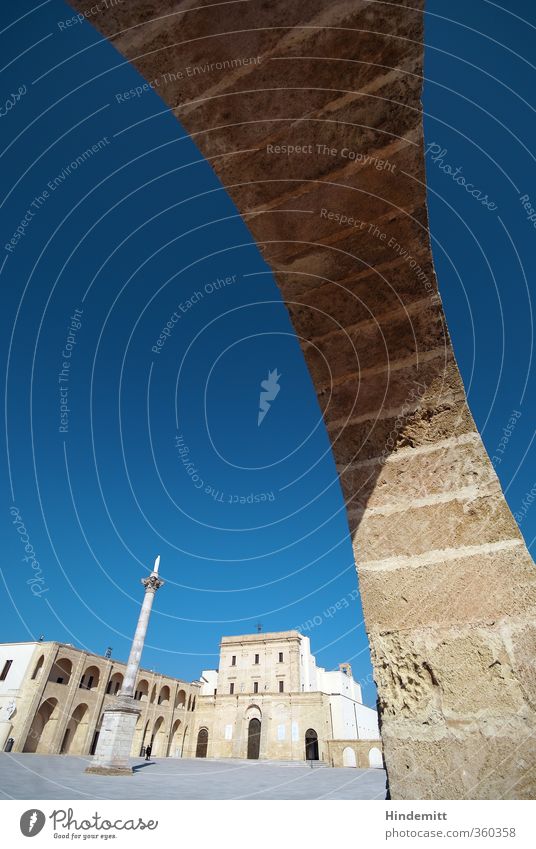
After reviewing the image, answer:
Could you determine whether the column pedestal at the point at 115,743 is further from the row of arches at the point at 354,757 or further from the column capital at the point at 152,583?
the row of arches at the point at 354,757

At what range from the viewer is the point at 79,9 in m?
2.15

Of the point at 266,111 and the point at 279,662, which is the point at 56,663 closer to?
the point at 279,662

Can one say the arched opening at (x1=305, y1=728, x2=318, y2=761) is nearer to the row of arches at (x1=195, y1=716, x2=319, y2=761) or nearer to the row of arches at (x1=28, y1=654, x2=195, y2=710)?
the row of arches at (x1=195, y1=716, x2=319, y2=761)

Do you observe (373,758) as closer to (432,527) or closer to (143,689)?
(143,689)

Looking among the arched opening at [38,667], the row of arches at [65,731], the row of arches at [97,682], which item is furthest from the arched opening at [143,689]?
the arched opening at [38,667]

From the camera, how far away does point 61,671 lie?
3027 centimetres

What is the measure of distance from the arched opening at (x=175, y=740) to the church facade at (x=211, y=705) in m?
0.09

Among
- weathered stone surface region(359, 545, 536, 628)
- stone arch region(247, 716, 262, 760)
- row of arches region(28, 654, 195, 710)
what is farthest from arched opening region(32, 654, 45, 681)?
weathered stone surface region(359, 545, 536, 628)

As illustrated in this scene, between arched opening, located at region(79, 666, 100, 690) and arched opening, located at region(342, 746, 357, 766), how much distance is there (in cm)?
1856

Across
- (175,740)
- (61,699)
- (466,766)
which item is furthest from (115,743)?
(175,740)

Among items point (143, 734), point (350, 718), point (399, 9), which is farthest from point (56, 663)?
point (399, 9)

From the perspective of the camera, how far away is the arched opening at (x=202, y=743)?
121 feet

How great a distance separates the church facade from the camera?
27.8 meters

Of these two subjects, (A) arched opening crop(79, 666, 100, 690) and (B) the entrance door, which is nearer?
(A) arched opening crop(79, 666, 100, 690)
